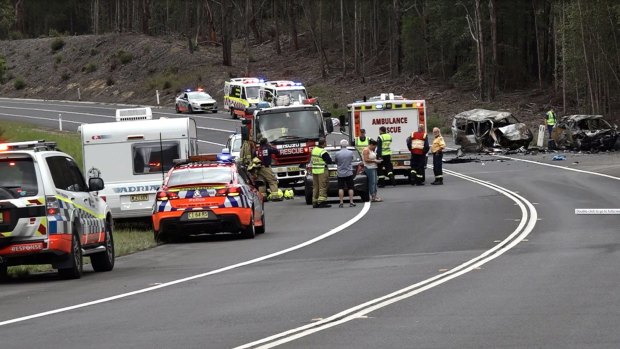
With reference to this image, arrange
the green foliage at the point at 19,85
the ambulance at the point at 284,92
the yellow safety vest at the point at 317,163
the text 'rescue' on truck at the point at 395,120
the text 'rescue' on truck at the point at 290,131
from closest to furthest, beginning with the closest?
the yellow safety vest at the point at 317,163, the text 'rescue' on truck at the point at 290,131, the text 'rescue' on truck at the point at 395,120, the ambulance at the point at 284,92, the green foliage at the point at 19,85

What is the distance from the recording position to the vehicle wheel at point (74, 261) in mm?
16156

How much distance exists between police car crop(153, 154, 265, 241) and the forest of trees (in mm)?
41437

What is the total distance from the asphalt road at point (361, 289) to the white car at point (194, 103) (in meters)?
45.7

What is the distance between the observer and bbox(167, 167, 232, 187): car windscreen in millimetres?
22625

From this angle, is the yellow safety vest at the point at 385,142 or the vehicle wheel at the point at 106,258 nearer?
the vehicle wheel at the point at 106,258

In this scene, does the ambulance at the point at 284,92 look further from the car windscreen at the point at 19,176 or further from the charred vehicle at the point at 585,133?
the car windscreen at the point at 19,176

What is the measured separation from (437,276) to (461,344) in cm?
521

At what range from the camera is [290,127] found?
117ft

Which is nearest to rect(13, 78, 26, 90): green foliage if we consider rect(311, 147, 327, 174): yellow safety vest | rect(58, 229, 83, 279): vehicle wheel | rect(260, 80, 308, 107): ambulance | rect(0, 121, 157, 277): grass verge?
rect(0, 121, 157, 277): grass verge

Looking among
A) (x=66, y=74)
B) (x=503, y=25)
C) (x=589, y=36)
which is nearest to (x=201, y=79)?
(x=66, y=74)

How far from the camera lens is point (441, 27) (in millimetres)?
83125

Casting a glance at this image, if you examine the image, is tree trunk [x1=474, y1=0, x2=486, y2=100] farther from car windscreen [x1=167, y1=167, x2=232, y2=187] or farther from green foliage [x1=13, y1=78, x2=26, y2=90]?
car windscreen [x1=167, y1=167, x2=232, y2=187]

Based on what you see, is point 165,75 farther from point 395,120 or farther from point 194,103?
point 395,120

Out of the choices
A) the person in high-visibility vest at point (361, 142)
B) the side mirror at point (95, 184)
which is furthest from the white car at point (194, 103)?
the side mirror at point (95, 184)
